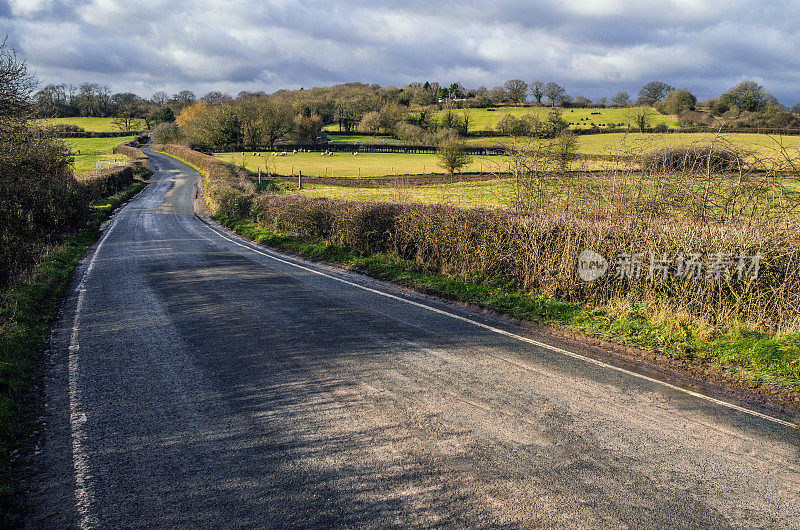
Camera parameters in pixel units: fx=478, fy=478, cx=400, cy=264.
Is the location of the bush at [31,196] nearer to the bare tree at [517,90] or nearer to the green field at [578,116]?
the green field at [578,116]

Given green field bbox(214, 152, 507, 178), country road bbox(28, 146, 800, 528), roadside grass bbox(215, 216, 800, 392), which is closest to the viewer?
country road bbox(28, 146, 800, 528)

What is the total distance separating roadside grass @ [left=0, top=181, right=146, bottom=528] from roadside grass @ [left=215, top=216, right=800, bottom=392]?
6.89m

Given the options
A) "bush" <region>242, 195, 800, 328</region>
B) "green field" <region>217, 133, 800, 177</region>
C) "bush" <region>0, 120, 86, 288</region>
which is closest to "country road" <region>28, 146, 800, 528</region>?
"bush" <region>242, 195, 800, 328</region>

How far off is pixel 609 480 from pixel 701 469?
900 mm

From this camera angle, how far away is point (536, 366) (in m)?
6.31

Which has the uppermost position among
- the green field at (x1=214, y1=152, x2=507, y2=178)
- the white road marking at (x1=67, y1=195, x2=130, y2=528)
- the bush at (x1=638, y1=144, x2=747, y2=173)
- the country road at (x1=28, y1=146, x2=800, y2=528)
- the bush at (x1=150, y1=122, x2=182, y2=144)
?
the bush at (x1=150, y1=122, x2=182, y2=144)

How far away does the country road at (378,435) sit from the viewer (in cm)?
367

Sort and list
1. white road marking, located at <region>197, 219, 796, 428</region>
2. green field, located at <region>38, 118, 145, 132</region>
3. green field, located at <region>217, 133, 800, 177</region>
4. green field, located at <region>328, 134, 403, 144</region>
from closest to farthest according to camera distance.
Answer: white road marking, located at <region>197, 219, 796, 428</region> → green field, located at <region>217, 133, 800, 177</region> → green field, located at <region>328, 134, 403, 144</region> → green field, located at <region>38, 118, 145, 132</region>

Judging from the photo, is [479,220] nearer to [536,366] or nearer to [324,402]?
[536,366]

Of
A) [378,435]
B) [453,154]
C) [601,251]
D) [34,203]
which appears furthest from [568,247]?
[453,154]

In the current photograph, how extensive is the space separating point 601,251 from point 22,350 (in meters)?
9.54

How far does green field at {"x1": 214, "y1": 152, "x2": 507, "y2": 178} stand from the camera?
5794 centimetres

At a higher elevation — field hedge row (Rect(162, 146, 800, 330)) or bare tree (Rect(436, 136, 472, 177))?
bare tree (Rect(436, 136, 472, 177))

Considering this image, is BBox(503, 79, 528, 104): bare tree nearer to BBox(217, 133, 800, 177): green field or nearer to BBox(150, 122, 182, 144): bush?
BBox(217, 133, 800, 177): green field
